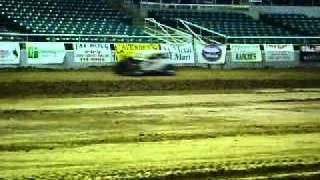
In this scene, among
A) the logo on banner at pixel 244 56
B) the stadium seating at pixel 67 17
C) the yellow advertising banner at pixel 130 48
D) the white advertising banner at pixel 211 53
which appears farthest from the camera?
the stadium seating at pixel 67 17

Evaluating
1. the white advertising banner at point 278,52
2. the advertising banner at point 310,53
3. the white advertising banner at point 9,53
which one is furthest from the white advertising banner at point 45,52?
the advertising banner at point 310,53

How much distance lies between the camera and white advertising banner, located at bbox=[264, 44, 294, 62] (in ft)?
109

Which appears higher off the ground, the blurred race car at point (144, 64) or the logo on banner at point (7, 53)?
the logo on banner at point (7, 53)

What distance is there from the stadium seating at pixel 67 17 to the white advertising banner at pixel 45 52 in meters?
4.21

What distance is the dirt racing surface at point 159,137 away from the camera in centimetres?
990

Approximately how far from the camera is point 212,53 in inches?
1252

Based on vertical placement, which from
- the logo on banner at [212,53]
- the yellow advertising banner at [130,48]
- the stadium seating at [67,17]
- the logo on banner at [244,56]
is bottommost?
the logo on banner at [244,56]

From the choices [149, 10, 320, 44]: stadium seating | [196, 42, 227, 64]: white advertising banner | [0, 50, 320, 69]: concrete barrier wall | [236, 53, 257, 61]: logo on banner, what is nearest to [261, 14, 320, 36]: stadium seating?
[149, 10, 320, 44]: stadium seating

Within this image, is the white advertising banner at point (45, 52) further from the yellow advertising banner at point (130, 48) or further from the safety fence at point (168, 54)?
the yellow advertising banner at point (130, 48)

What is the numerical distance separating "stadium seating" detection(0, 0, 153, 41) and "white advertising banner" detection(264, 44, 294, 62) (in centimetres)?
709

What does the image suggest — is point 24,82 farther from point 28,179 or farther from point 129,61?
point 28,179

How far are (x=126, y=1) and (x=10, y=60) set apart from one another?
1513 centimetres

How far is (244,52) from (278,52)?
2.15 m

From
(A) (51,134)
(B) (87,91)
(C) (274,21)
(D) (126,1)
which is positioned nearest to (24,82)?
(B) (87,91)
